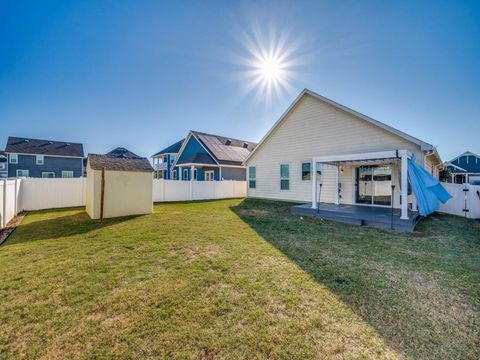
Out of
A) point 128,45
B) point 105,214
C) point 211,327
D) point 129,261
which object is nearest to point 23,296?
point 129,261

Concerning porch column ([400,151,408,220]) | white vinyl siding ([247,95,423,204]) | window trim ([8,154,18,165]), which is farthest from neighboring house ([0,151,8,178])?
porch column ([400,151,408,220])

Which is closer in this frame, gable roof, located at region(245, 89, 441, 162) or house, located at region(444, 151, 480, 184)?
gable roof, located at region(245, 89, 441, 162)

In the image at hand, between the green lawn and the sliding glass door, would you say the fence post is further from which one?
the sliding glass door

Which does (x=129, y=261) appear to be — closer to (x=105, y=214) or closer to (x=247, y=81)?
(x=105, y=214)

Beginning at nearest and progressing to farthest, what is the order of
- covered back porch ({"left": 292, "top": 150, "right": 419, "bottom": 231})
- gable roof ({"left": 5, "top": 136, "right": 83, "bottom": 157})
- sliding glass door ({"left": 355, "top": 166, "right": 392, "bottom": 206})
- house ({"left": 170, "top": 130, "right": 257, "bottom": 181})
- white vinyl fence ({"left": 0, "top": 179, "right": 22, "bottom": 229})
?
white vinyl fence ({"left": 0, "top": 179, "right": 22, "bottom": 229}), covered back porch ({"left": 292, "top": 150, "right": 419, "bottom": 231}), sliding glass door ({"left": 355, "top": 166, "right": 392, "bottom": 206}), house ({"left": 170, "top": 130, "right": 257, "bottom": 181}), gable roof ({"left": 5, "top": 136, "right": 83, "bottom": 157})

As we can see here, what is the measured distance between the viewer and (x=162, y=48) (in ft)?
34.4

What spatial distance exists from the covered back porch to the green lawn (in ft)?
6.86

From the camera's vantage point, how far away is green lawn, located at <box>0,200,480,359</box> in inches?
88.4

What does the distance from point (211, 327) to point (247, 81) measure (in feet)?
40.7

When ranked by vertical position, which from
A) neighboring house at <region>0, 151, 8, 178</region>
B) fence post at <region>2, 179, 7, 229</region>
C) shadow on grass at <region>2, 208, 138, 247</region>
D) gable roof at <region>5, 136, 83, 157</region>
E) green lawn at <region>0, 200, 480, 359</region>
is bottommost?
green lawn at <region>0, 200, 480, 359</region>

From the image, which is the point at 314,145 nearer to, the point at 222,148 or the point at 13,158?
the point at 222,148

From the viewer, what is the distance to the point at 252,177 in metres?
16.3

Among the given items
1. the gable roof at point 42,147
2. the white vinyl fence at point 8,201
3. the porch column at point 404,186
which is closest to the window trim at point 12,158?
the gable roof at point 42,147

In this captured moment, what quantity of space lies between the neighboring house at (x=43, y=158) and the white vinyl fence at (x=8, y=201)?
24000mm
